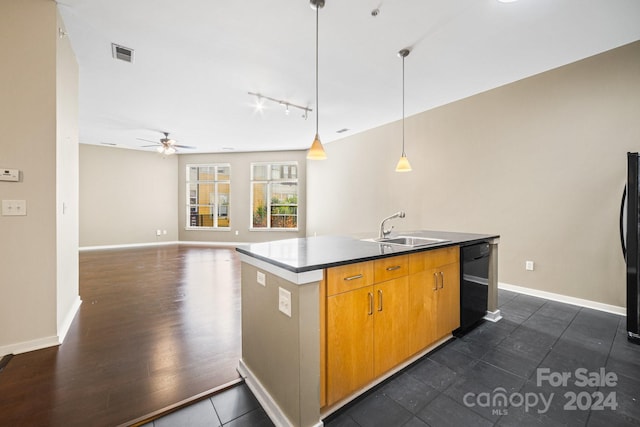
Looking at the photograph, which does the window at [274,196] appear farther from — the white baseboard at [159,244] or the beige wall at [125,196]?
the beige wall at [125,196]

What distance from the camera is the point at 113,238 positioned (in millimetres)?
7449

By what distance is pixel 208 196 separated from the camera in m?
8.58

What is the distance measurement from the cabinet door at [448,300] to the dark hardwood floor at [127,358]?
1.75 m

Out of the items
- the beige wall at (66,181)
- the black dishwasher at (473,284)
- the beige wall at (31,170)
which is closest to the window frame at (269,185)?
the beige wall at (66,181)

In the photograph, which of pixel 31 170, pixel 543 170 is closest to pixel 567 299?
pixel 543 170

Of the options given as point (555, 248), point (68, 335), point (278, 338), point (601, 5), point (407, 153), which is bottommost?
point (68, 335)

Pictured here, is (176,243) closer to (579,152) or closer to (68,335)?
(68,335)

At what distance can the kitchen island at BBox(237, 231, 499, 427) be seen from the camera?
1363 millimetres

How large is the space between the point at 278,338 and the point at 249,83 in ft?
11.6

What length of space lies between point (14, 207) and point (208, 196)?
6553 mm

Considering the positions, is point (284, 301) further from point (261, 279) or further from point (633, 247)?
point (633, 247)

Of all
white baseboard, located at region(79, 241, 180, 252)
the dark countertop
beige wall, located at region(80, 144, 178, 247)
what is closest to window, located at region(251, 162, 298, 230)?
beige wall, located at region(80, 144, 178, 247)

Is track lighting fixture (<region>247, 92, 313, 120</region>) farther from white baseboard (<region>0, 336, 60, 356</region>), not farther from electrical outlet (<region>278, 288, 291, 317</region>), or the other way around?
white baseboard (<region>0, 336, 60, 356</region>)

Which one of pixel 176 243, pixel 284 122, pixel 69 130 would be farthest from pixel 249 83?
pixel 176 243
